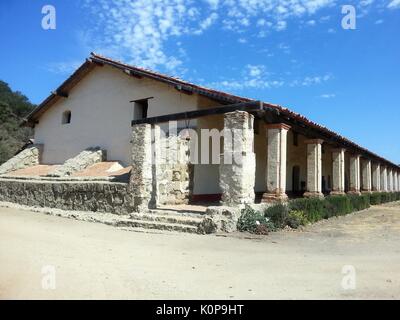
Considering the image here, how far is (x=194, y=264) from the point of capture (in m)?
6.32

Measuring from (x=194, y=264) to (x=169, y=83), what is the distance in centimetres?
944

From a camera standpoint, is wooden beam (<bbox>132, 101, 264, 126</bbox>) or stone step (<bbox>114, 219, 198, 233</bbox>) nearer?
stone step (<bbox>114, 219, 198, 233</bbox>)

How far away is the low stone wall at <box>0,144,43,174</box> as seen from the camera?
66.3 feet

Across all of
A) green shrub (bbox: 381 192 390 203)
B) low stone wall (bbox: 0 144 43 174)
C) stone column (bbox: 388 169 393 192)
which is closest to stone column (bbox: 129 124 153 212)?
low stone wall (bbox: 0 144 43 174)

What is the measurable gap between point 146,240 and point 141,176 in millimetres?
3887

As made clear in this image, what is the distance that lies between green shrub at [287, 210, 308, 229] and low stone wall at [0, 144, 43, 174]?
51.6 feet

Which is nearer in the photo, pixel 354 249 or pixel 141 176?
pixel 354 249

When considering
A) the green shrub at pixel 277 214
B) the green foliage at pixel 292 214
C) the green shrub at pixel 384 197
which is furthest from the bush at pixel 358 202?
the green shrub at pixel 277 214

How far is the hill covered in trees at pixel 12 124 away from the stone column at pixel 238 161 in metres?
29.1

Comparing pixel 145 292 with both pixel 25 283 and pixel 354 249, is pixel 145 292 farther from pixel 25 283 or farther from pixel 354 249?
pixel 354 249

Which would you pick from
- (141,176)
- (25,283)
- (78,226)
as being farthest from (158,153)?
(25,283)

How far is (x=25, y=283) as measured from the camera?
15.4 feet

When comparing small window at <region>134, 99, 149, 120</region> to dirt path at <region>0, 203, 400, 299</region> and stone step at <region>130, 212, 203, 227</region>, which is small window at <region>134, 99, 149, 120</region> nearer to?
stone step at <region>130, 212, 203, 227</region>

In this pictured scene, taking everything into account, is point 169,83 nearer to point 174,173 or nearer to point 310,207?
point 174,173
